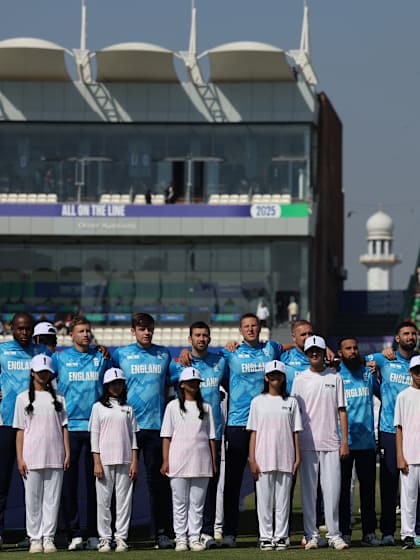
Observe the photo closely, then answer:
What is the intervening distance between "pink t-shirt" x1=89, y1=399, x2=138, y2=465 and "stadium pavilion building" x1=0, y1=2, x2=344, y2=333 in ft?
132

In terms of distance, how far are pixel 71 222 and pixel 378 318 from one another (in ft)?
58.8

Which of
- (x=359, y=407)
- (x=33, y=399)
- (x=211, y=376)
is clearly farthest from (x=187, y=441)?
(x=359, y=407)

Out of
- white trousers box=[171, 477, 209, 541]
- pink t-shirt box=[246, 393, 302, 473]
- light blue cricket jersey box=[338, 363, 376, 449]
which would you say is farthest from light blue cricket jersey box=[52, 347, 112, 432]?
light blue cricket jersey box=[338, 363, 376, 449]

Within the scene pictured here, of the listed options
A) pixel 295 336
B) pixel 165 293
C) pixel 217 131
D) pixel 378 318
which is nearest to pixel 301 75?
pixel 217 131

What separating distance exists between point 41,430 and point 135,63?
40.8m

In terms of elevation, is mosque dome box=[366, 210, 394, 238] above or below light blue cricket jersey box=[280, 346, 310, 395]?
above

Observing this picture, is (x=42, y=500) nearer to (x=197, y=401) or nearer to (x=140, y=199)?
(x=197, y=401)

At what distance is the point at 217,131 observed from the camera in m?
54.8

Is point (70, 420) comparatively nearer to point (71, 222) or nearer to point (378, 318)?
point (71, 222)

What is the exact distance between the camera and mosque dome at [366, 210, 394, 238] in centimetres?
11386

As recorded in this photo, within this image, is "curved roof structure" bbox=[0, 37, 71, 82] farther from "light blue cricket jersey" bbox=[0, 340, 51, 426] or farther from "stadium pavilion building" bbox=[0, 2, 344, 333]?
"light blue cricket jersey" bbox=[0, 340, 51, 426]

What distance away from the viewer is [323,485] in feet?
44.8

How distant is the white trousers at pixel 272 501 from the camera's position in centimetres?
1330

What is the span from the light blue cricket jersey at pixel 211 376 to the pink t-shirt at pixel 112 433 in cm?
68
